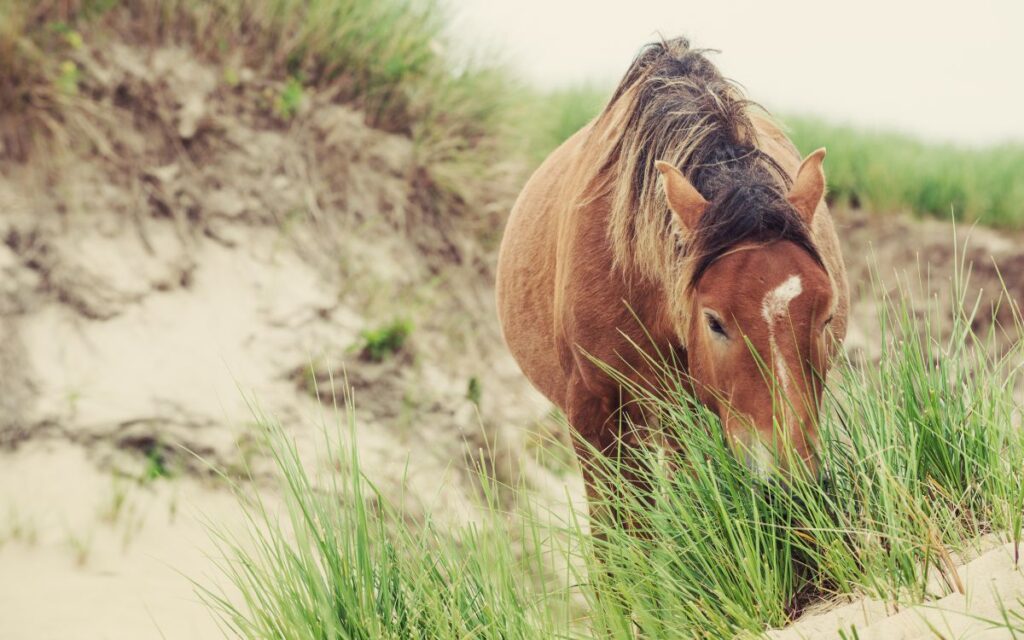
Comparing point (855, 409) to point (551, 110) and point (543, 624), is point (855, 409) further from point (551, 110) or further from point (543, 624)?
point (551, 110)

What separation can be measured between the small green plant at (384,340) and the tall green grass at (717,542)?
393cm

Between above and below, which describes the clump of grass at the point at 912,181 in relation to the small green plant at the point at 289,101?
A: below

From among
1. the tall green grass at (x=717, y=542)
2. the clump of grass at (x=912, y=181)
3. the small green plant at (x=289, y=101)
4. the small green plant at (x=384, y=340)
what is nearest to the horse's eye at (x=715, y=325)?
the tall green grass at (x=717, y=542)

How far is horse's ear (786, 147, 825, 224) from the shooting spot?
9.03ft

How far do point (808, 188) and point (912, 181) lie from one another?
7904 millimetres

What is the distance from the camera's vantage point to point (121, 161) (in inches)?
253

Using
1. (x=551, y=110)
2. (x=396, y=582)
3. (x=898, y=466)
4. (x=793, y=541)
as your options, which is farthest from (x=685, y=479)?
(x=551, y=110)

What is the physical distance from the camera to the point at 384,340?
657 centimetres

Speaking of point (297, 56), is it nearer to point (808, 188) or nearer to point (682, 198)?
point (682, 198)

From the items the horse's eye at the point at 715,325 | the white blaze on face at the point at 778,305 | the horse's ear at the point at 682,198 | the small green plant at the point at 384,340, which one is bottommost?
the small green plant at the point at 384,340

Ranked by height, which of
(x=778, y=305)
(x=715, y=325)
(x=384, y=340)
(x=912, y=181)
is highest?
(x=778, y=305)

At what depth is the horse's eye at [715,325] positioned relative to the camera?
2604 millimetres

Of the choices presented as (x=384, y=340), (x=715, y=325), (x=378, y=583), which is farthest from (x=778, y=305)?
(x=384, y=340)

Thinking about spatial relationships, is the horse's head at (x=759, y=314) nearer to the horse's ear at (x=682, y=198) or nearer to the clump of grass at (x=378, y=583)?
the horse's ear at (x=682, y=198)
